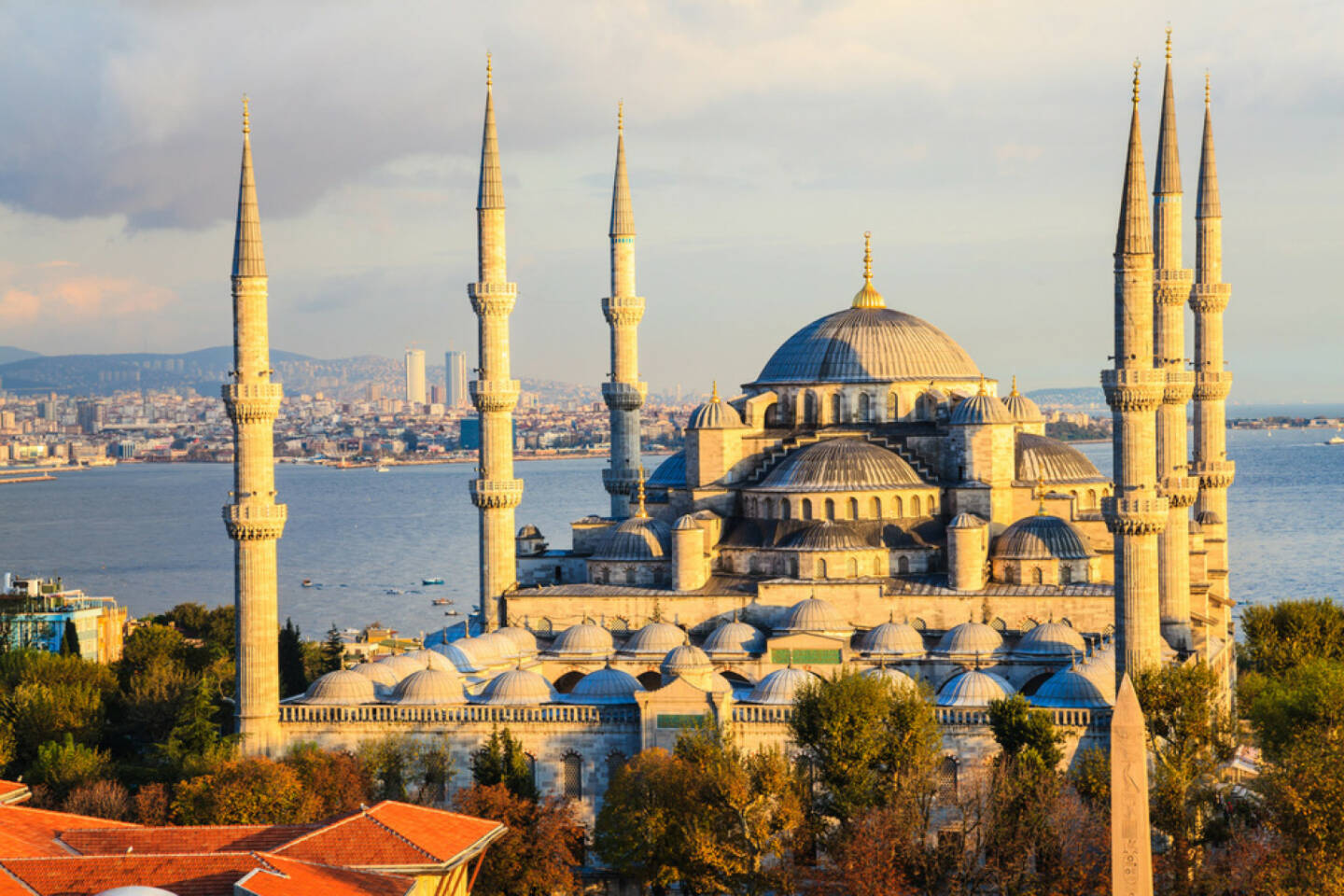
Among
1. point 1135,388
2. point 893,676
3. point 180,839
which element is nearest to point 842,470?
point 893,676

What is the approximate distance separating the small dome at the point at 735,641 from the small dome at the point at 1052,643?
4530 mm

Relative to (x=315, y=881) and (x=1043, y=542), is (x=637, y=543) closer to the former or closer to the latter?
(x=1043, y=542)

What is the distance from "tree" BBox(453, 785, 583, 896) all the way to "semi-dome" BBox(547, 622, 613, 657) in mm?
6688

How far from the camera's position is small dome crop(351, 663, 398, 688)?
31.5 m

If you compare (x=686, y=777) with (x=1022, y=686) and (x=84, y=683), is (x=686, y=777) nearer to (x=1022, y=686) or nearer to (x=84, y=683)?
(x=1022, y=686)

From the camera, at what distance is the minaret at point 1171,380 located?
32938 mm

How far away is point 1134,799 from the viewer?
17297 millimetres

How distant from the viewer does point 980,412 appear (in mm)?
36781

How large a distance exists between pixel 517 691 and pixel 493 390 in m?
8.99

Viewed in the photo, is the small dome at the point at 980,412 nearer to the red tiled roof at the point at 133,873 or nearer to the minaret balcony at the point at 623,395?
the minaret balcony at the point at 623,395

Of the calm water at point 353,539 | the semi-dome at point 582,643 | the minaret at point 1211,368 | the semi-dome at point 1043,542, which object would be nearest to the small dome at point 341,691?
the semi-dome at point 582,643

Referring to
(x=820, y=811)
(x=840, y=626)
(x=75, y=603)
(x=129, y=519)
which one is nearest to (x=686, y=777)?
(x=820, y=811)

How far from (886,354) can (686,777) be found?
16604 mm

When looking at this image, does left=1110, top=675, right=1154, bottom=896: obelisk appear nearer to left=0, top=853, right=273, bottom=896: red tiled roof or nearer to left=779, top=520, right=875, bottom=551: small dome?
left=0, top=853, right=273, bottom=896: red tiled roof
